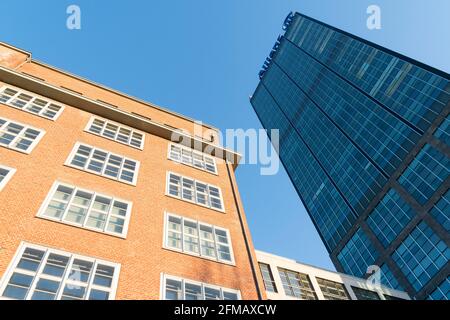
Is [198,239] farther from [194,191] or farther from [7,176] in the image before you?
[7,176]

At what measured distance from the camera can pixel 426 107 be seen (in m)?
49.2

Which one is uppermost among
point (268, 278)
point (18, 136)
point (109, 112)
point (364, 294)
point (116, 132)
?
point (109, 112)

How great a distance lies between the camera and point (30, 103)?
18719 mm

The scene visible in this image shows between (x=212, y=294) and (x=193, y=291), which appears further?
(x=212, y=294)

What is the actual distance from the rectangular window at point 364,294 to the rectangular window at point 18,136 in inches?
965

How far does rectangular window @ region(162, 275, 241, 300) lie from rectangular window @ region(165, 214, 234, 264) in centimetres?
165

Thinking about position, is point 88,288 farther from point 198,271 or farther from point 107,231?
point 198,271

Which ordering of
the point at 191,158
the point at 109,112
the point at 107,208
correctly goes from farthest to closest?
the point at 191,158, the point at 109,112, the point at 107,208

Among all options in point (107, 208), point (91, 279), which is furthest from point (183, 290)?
point (107, 208)

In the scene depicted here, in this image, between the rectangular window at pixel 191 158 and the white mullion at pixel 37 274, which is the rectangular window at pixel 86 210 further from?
the rectangular window at pixel 191 158

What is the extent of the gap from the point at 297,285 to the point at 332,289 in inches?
130

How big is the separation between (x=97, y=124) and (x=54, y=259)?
38.3 ft
